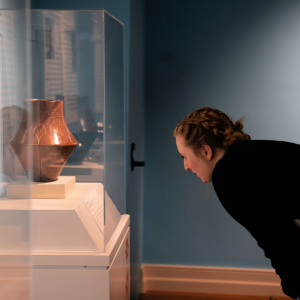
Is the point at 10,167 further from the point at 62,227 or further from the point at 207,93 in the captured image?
Answer: the point at 207,93

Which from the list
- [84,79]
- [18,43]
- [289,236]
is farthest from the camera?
[84,79]

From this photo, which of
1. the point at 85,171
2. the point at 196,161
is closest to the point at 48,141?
the point at 85,171

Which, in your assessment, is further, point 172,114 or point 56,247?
point 172,114

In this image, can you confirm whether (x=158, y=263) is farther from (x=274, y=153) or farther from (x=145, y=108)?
(x=274, y=153)

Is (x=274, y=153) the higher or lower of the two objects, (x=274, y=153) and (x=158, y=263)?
the higher

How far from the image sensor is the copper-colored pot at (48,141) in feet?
3.38

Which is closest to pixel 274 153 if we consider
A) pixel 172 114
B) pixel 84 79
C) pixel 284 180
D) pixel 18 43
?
pixel 284 180

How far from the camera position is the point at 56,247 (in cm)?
102

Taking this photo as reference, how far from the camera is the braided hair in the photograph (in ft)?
3.67

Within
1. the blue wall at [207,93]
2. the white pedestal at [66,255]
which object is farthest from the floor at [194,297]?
the white pedestal at [66,255]

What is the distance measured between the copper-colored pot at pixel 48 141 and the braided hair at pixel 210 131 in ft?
1.29

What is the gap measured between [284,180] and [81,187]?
656 mm

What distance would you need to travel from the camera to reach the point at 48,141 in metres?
1.07

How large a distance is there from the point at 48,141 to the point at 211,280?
175cm
